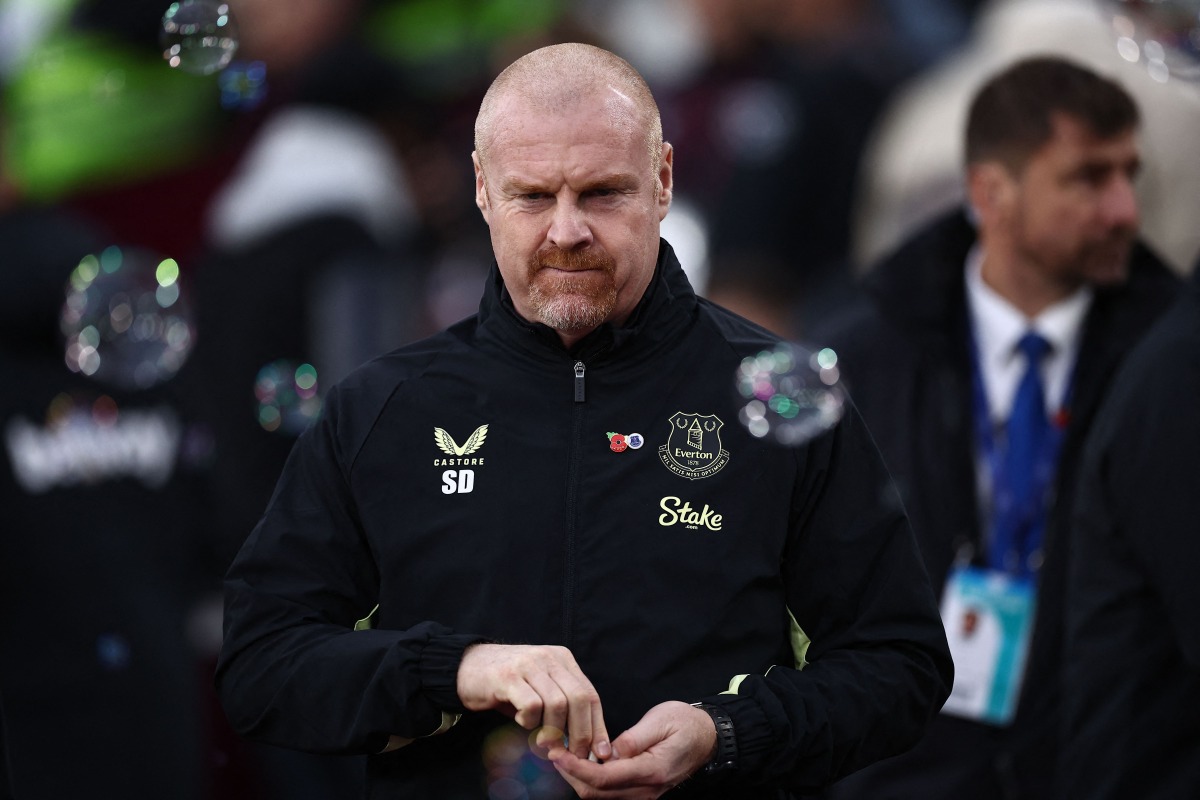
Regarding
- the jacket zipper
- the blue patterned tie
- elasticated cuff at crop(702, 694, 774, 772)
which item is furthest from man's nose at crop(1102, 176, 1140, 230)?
elasticated cuff at crop(702, 694, 774, 772)

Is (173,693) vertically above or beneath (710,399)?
beneath

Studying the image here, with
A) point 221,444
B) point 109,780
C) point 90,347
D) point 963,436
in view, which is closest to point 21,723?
point 109,780

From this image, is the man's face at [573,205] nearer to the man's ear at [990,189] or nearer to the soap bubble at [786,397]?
the soap bubble at [786,397]

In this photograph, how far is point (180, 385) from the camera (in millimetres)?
8000

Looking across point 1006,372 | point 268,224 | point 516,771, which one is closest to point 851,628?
point 516,771

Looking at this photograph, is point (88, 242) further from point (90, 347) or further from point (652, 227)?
point (652, 227)

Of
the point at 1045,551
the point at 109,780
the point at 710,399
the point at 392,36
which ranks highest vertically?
the point at 392,36

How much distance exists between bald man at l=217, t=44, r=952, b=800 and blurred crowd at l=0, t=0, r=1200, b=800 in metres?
2.11

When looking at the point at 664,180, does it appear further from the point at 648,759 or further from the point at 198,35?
the point at 198,35

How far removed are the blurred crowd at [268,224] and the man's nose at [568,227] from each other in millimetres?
2171

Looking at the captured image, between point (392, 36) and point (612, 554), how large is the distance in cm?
709

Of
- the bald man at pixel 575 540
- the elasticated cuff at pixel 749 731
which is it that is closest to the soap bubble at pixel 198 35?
the bald man at pixel 575 540

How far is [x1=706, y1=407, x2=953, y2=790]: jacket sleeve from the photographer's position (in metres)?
3.58

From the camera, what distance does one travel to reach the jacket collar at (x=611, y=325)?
379 centimetres
